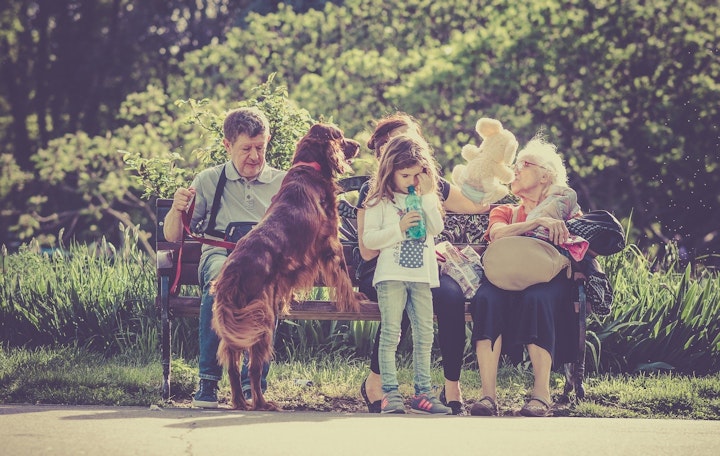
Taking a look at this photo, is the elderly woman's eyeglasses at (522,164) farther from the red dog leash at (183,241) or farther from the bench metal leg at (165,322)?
the bench metal leg at (165,322)

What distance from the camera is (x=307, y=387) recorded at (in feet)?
20.4

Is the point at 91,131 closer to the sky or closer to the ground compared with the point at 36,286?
closer to the sky

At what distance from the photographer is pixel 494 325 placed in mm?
5629

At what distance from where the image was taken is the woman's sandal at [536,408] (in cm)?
546

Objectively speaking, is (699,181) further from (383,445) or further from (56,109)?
(56,109)

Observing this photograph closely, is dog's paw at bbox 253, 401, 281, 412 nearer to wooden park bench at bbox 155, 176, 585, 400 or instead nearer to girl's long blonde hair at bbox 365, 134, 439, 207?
wooden park bench at bbox 155, 176, 585, 400

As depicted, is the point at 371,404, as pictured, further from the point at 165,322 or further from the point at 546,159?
the point at 546,159

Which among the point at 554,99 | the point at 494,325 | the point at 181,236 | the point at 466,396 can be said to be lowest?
the point at 466,396

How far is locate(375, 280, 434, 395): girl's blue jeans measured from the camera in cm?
548

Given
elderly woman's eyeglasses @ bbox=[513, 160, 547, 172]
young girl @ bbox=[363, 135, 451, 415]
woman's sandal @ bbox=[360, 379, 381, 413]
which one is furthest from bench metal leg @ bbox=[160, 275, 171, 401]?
elderly woman's eyeglasses @ bbox=[513, 160, 547, 172]

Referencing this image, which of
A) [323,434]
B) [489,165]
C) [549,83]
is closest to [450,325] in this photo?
[489,165]

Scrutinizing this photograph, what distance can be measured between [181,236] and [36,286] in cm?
186

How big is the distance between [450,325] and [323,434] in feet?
4.20

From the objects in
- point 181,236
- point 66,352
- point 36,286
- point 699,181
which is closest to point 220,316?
point 181,236
